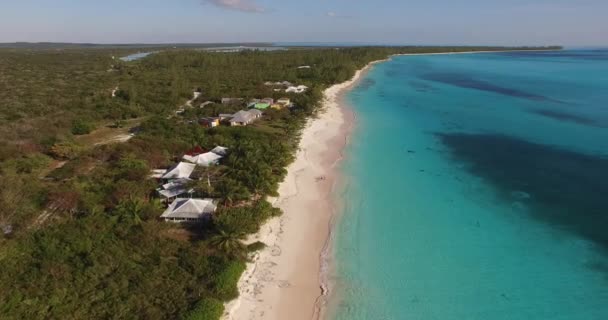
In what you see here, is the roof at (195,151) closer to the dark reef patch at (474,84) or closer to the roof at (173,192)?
the roof at (173,192)

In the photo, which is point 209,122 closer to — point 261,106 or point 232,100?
point 261,106

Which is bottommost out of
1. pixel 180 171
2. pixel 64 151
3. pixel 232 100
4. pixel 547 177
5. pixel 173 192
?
pixel 547 177

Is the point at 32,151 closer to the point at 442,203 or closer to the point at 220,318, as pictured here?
the point at 220,318

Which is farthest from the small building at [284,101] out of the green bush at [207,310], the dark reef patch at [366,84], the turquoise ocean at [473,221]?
the green bush at [207,310]

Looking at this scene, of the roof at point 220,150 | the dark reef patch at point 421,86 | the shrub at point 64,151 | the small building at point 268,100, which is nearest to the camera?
the shrub at point 64,151

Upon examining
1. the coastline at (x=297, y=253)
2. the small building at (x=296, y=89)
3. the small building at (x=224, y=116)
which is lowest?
the coastline at (x=297, y=253)

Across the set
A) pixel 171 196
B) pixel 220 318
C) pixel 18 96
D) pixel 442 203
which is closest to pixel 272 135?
pixel 171 196

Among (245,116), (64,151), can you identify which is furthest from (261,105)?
(64,151)
